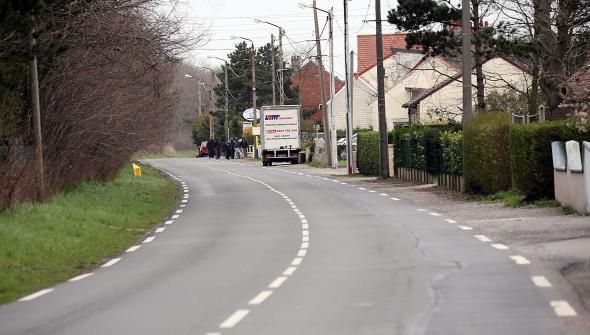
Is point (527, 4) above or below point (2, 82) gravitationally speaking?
above

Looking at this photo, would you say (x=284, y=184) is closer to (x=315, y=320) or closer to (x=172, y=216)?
(x=172, y=216)

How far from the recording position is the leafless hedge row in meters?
23.5

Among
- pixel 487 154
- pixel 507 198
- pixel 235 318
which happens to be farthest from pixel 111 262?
pixel 487 154

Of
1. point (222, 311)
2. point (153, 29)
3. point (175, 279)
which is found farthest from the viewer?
point (153, 29)

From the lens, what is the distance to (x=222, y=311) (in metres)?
10.7

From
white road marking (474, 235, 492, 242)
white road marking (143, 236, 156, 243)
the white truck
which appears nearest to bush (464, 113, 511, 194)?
white road marking (474, 235, 492, 242)

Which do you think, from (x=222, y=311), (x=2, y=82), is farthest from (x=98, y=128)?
(x=222, y=311)

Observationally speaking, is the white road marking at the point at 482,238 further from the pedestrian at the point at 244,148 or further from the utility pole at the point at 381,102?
the pedestrian at the point at 244,148

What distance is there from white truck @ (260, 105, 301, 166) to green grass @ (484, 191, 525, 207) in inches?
1572

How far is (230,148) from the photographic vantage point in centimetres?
8725

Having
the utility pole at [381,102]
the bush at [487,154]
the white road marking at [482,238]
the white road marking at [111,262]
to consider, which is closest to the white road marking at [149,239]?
the white road marking at [111,262]

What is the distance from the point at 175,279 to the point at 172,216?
12776mm

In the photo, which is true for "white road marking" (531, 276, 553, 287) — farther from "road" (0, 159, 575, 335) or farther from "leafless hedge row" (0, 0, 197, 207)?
"leafless hedge row" (0, 0, 197, 207)

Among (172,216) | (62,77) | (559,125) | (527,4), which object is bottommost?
(172,216)
